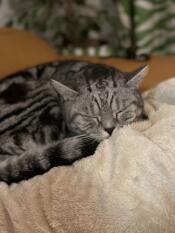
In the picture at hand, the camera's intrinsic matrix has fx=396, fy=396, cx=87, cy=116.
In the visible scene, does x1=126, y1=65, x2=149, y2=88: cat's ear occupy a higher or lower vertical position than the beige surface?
higher

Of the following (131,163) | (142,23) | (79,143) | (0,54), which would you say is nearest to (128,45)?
(142,23)

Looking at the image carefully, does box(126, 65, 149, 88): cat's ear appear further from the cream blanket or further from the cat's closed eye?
the cream blanket

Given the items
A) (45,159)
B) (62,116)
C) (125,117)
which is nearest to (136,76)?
(125,117)

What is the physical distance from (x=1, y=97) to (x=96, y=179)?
596 millimetres

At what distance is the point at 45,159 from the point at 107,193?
0.25 meters

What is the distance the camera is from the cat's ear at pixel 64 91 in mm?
1206

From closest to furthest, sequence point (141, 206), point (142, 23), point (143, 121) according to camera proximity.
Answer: point (141, 206), point (143, 121), point (142, 23)

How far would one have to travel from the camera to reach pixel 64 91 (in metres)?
1.23

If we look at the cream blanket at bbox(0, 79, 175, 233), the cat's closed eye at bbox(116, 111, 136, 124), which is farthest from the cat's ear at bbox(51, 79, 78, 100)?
the cream blanket at bbox(0, 79, 175, 233)

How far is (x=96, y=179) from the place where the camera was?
3.06ft

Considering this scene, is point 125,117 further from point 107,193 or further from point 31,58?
point 31,58

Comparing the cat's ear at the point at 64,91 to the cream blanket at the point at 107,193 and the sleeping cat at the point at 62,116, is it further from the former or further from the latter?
the cream blanket at the point at 107,193

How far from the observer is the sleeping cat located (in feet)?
3.55

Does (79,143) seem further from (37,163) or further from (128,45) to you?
(128,45)
